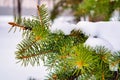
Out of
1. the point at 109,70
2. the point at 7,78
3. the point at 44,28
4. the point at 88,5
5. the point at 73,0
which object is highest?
the point at 73,0

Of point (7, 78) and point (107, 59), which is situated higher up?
point (107, 59)

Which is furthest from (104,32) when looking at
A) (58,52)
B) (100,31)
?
(58,52)

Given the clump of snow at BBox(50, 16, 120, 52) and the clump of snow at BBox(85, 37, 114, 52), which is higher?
the clump of snow at BBox(50, 16, 120, 52)

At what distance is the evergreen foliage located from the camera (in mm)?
759

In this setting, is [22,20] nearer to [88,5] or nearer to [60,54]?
[60,54]

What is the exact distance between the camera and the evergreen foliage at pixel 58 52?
0.76m

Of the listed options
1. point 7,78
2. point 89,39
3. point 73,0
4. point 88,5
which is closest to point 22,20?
point 89,39

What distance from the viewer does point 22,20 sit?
0.84 metres

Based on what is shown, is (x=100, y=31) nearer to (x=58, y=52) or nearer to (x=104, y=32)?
(x=104, y=32)

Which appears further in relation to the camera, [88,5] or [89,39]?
[88,5]

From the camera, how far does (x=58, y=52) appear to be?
0.86m

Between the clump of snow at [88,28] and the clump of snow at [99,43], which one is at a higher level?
the clump of snow at [88,28]

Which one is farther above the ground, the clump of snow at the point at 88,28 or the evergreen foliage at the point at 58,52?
the clump of snow at the point at 88,28

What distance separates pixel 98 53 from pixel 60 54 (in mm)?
121
